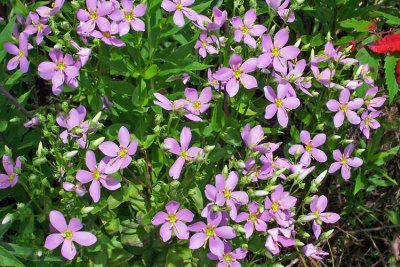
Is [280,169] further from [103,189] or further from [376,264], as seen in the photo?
[376,264]

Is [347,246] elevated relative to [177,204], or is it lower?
lower

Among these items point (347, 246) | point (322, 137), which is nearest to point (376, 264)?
point (347, 246)

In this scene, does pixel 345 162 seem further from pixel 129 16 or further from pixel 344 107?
pixel 129 16

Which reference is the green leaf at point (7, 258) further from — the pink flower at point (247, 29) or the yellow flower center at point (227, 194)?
the pink flower at point (247, 29)

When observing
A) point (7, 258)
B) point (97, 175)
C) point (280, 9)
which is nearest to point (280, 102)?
point (280, 9)

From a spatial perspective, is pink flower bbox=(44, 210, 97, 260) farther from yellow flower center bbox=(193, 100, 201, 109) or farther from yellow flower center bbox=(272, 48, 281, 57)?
yellow flower center bbox=(272, 48, 281, 57)

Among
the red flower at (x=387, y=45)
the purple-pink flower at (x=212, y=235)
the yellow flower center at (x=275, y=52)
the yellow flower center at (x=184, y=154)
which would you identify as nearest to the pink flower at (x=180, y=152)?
the yellow flower center at (x=184, y=154)
